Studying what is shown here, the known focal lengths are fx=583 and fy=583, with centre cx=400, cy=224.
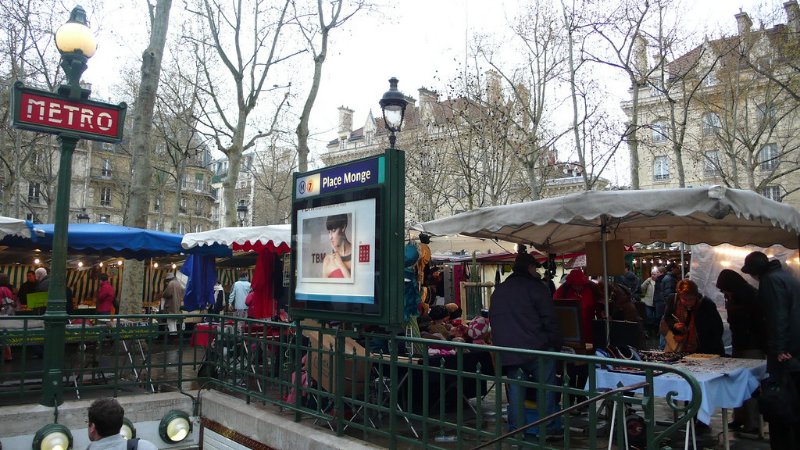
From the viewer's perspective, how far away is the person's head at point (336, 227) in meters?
5.24

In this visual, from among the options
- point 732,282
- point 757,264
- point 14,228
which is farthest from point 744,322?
point 14,228

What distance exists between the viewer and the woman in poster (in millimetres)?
5184

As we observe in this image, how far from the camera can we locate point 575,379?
24.3 ft

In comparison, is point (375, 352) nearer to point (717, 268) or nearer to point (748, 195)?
point (748, 195)

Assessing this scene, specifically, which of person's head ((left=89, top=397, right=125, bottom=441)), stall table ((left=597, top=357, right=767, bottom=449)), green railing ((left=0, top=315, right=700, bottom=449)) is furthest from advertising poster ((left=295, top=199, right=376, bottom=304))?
stall table ((left=597, top=357, right=767, bottom=449))

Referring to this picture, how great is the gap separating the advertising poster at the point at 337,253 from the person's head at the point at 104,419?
2.01 metres

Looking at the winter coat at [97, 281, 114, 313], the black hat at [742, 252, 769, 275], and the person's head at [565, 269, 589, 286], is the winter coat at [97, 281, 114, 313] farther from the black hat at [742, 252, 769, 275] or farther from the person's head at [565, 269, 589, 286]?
the black hat at [742, 252, 769, 275]

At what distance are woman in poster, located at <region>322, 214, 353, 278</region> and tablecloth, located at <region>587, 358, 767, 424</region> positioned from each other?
8.14 feet

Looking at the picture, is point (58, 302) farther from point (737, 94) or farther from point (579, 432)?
point (737, 94)

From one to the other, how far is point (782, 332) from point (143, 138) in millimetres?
12829

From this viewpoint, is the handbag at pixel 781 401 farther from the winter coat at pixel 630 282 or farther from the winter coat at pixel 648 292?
the winter coat at pixel 648 292

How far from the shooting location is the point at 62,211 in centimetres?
696

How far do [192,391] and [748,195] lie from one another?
22.2 feet

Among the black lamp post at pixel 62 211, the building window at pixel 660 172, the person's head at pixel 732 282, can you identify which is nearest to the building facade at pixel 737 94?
the building window at pixel 660 172
